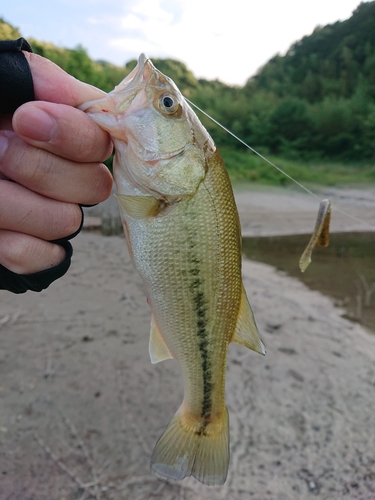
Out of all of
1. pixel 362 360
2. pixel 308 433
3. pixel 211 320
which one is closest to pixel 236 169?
pixel 362 360

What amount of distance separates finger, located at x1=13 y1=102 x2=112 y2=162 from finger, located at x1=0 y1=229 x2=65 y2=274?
0.35 metres

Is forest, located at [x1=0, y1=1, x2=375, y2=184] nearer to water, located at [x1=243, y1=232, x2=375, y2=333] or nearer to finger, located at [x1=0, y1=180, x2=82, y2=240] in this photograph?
water, located at [x1=243, y1=232, x2=375, y2=333]

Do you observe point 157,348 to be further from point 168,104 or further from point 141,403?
point 141,403

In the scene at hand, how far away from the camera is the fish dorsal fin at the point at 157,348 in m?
1.66

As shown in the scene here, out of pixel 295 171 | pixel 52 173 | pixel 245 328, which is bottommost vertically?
pixel 295 171

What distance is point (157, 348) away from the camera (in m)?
1.68

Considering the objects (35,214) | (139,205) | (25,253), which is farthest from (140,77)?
(25,253)

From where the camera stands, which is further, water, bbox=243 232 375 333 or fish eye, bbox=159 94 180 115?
water, bbox=243 232 375 333

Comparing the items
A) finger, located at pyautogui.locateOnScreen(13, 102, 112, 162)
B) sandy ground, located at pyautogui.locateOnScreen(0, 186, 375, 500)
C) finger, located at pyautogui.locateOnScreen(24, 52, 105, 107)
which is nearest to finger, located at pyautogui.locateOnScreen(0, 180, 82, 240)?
finger, located at pyautogui.locateOnScreen(13, 102, 112, 162)

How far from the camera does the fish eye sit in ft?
4.64

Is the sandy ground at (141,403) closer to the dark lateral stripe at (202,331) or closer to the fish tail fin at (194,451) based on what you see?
the fish tail fin at (194,451)

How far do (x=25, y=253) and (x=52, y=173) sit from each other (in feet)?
1.04

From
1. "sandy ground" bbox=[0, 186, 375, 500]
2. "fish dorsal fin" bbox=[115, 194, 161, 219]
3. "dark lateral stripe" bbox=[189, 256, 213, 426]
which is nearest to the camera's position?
"fish dorsal fin" bbox=[115, 194, 161, 219]

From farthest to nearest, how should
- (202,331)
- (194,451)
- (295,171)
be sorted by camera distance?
1. (295,171)
2. (194,451)
3. (202,331)
